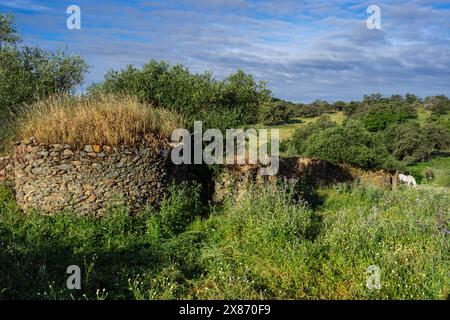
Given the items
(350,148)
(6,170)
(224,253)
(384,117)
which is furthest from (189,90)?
(384,117)

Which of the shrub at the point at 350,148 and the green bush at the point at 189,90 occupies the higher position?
the green bush at the point at 189,90

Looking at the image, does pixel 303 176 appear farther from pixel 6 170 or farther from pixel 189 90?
pixel 6 170

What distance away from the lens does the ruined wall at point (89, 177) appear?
9.48 metres

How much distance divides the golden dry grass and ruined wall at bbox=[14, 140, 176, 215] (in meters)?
0.26

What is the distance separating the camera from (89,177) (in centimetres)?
950

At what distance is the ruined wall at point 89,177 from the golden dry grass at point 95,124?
26 centimetres

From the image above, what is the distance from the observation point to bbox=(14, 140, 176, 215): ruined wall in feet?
31.1

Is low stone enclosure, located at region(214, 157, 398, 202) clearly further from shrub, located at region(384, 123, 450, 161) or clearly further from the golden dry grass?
shrub, located at region(384, 123, 450, 161)

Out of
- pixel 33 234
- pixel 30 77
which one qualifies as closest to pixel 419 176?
pixel 30 77

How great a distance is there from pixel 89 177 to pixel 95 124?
4.26 feet

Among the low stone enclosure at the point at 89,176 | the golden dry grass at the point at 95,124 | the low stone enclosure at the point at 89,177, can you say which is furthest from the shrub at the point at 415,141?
the low stone enclosure at the point at 89,177

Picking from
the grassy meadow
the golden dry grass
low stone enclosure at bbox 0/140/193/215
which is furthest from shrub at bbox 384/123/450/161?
low stone enclosure at bbox 0/140/193/215

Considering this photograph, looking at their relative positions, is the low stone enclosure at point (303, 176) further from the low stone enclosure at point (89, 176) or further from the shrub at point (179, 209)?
the low stone enclosure at point (89, 176)

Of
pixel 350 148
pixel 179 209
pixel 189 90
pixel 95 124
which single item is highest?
pixel 189 90
